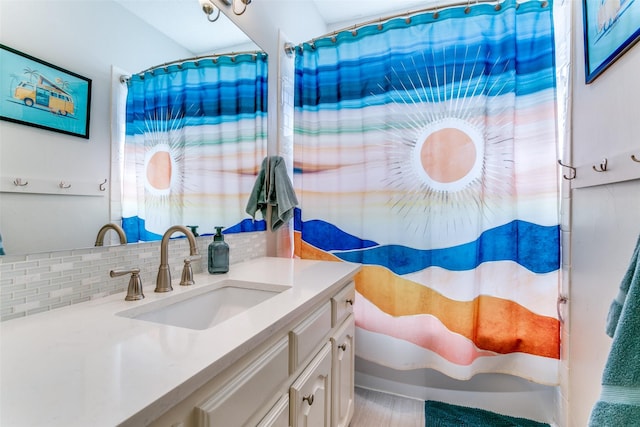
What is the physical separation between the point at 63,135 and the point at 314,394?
1.04m

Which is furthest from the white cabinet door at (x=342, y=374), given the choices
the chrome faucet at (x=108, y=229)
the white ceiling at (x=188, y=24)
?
the white ceiling at (x=188, y=24)

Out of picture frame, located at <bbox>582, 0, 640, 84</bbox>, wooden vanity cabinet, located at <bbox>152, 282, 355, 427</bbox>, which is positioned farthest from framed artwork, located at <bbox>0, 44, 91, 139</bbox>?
picture frame, located at <bbox>582, 0, 640, 84</bbox>

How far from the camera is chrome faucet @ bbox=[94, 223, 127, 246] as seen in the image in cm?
86

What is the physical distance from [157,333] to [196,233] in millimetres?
635

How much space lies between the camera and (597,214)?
112 centimetres

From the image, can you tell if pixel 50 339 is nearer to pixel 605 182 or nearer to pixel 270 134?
pixel 270 134

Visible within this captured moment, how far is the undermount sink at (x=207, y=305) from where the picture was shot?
84cm

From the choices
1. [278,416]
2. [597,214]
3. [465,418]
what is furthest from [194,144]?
[465,418]

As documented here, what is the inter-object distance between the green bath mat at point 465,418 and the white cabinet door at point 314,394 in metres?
0.79

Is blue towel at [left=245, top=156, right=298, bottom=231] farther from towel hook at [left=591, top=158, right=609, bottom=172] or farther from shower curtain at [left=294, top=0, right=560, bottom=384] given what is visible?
towel hook at [left=591, top=158, right=609, bottom=172]

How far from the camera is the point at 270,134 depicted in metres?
1.70

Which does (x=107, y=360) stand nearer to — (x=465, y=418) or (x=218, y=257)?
(x=218, y=257)

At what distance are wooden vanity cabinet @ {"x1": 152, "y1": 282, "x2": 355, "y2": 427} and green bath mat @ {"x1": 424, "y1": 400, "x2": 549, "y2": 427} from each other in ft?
1.73

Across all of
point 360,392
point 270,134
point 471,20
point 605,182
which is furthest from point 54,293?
point 471,20
